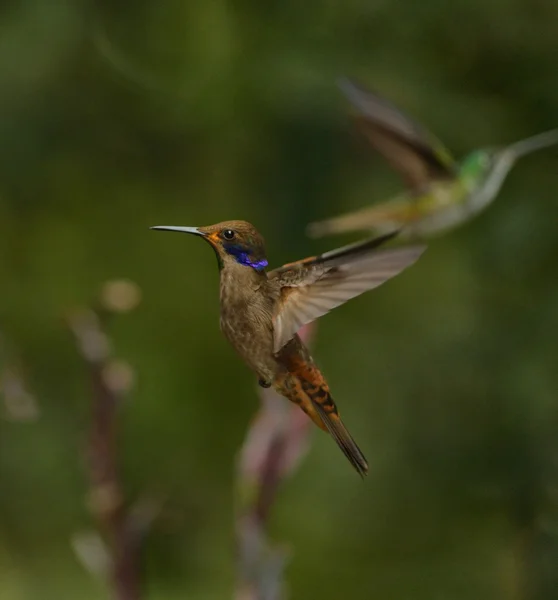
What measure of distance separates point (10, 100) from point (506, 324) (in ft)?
5.78

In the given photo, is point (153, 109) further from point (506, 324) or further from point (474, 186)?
point (474, 186)

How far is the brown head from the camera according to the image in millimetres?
712

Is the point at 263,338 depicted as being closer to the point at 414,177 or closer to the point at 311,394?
the point at 311,394

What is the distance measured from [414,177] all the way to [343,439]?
0.58 metres

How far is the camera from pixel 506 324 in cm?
229

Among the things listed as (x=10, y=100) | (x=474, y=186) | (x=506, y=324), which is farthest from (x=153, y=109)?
(x=474, y=186)

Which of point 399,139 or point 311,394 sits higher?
point 399,139

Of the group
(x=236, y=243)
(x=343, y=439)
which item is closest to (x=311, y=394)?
(x=343, y=439)

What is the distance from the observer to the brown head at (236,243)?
712 millimetres

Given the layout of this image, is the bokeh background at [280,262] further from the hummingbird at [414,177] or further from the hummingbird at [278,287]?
the hummingbird at [278,287]

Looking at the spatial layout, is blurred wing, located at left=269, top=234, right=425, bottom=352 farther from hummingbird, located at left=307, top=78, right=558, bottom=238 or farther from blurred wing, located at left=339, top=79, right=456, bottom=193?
blurred wing, located at left=339, top=79, right=456, bottom=193

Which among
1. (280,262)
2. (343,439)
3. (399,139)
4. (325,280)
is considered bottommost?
(343,439)

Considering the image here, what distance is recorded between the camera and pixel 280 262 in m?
2.83

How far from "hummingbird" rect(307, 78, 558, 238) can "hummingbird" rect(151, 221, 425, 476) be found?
1.17 ft
